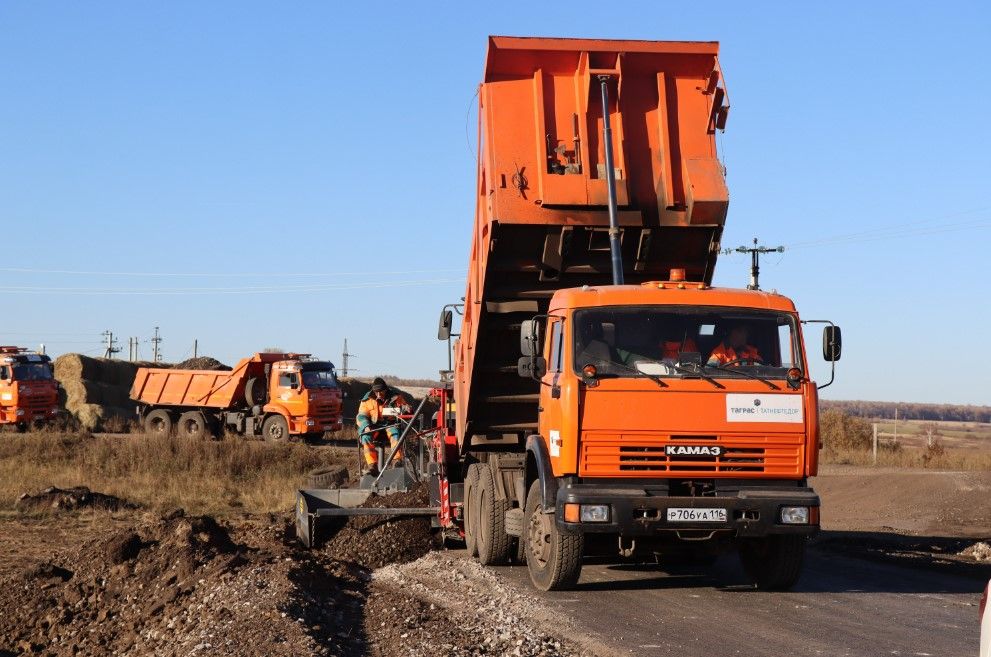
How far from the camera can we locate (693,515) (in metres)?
9.70

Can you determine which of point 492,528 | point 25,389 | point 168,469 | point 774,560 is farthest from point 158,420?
point 774,560

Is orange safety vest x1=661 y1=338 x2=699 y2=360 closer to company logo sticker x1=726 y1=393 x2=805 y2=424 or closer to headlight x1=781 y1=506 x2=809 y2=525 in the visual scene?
company logo sticker x1=726 y1=393 x2=805 y2=424

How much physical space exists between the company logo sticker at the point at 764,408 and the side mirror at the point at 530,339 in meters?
1.68

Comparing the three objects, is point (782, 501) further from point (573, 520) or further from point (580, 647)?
point (580, 647)

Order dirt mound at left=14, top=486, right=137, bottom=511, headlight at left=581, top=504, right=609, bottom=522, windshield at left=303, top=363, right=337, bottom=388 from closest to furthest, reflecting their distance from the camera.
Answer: headlight at left=581, top=504, right=609, bottom=522
dirt mound at left=14, top=486, right=137, bottom=511
windshield at left=303, top=363, right=337, bottom=388

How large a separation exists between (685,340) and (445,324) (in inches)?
149

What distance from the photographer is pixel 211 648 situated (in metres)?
8.35

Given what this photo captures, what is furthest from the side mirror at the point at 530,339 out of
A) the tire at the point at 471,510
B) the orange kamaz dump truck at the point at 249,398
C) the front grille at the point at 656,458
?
the orange kamaz dump truck at the point at 249,398

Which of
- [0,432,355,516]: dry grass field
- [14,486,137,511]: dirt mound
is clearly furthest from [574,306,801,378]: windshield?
[14,486,137,511]: dirt mound

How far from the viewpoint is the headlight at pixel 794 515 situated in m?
9.77

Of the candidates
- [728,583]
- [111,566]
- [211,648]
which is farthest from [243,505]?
[211,648]

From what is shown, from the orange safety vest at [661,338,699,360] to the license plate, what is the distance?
1.26 m

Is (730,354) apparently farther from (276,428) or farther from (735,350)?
(276,428)

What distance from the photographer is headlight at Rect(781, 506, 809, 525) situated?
9.77m
